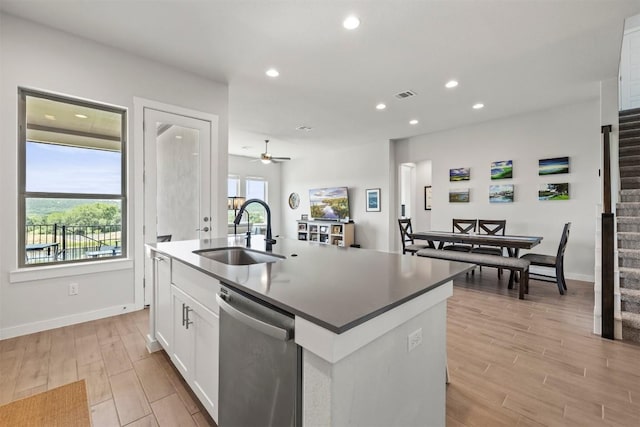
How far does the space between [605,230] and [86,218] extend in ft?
17.3

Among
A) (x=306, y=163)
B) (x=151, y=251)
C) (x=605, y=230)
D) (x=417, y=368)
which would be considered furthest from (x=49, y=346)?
(x=306, y=163)

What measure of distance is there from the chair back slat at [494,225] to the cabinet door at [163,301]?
5.11m

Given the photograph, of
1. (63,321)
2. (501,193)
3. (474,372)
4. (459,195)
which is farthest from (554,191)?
(63,321)

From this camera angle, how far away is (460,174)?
5.80m

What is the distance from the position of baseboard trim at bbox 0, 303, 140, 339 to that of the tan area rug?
122 centimetres

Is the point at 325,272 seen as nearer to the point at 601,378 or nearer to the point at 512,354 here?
the point at 512,354

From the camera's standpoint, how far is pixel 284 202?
964 cm

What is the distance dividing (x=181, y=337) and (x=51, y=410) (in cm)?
80

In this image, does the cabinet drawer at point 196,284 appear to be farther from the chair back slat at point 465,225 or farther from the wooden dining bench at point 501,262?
the chair back slat at point 465,225

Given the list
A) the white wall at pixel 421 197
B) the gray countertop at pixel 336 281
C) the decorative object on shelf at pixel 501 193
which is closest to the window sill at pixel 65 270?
the gray countertop at pixel 336 281

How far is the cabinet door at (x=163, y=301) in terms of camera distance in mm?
1962

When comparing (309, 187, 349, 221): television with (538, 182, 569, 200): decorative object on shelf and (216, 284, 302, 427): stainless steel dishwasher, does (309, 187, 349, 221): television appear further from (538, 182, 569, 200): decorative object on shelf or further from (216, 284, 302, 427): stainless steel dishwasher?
(216, 284, 302, 427): stainless steel dishwasher

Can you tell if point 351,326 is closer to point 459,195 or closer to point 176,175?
point 176,175

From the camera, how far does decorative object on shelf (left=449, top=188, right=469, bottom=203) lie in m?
5.69
